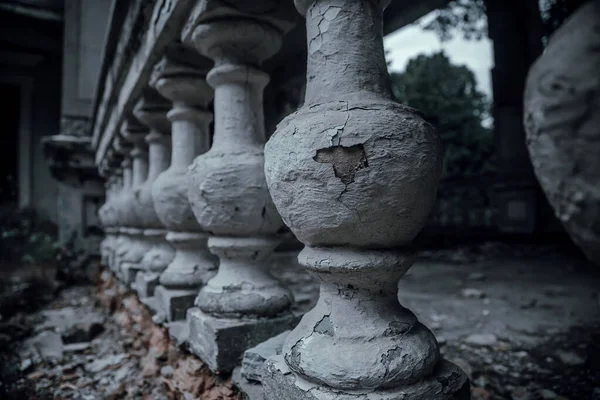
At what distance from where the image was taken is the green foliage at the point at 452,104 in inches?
484

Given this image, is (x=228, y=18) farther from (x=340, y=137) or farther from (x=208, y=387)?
(x=208, y=387)

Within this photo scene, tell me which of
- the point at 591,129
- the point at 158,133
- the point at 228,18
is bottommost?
the point at 591,129

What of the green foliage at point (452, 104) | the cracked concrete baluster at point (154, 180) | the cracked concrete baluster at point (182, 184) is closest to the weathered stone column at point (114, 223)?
the cracked concrete baluster at point (154, 180)

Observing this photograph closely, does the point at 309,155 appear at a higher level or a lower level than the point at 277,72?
lower

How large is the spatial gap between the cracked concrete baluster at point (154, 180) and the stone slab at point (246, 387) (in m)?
1.19

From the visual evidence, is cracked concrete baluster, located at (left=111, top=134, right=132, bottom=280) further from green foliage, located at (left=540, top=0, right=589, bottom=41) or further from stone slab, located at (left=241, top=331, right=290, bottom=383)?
green foliage, located at (left=540, top=0, right=589, bottom=41)

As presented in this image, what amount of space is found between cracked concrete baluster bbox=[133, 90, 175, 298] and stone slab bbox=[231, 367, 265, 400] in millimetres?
1190

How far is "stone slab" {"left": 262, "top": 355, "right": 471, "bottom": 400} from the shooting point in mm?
799

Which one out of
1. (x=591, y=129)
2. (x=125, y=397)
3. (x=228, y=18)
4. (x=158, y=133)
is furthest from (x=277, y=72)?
(x=591, y=129)

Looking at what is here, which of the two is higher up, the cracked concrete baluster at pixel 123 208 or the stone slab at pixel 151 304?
the cracked concrete baluster at pixel 123 208

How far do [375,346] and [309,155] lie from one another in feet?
1.35

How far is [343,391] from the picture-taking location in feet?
2.66

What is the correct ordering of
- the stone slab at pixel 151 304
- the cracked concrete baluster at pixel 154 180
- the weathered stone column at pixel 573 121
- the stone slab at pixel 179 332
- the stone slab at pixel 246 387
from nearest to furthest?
the weathered stone column at pixel 573 121 → the stone slab at pixel 246 387 → the stone slab at pixel 179 332 → the stone slab at pixel 151 304 → the cracked concrete baluster at pixel 154 180

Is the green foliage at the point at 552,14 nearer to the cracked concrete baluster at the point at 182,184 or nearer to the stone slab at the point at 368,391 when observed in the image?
the cracked concrete baluster at the point at 182,184
